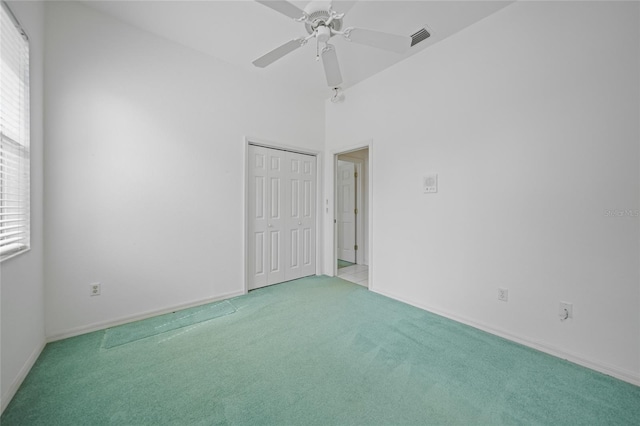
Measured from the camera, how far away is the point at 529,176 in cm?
205

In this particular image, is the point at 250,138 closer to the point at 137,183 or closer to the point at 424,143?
the point at 137,183

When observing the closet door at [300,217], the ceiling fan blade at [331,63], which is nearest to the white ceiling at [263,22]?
the ceiling fan blade at [331,63]

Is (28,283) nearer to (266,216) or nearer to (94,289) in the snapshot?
(94,289)

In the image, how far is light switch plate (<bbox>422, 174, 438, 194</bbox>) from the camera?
2.67 metres

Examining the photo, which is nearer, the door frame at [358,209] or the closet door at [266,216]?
the closet door at [266,216]

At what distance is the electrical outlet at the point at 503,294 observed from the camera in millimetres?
2178

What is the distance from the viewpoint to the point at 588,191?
1.79m

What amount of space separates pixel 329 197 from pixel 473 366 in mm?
2738

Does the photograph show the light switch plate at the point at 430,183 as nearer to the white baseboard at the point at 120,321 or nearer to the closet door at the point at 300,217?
the closet door at the point at 300,217

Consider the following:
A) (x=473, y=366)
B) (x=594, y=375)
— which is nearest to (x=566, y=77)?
(x=594, y=375)

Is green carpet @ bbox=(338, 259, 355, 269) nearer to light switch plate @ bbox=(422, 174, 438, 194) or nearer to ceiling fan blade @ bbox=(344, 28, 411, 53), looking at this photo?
light switch plate @ bbox=(422, 174, 438, 194)

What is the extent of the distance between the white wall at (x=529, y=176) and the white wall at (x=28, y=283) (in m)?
3.19

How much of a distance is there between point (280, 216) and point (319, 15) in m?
2.41

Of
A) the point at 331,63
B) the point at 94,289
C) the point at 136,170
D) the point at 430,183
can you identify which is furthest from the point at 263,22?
the point at 94,289
